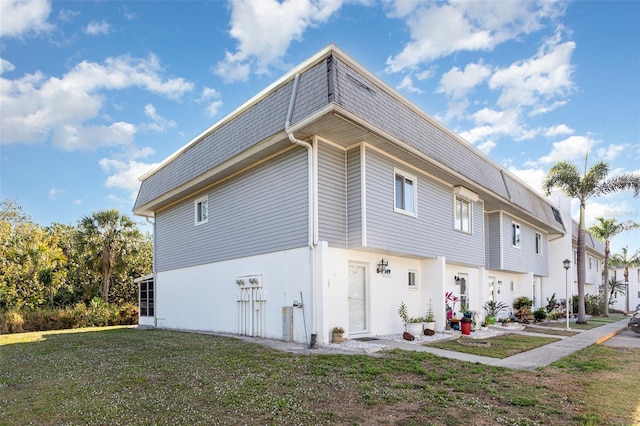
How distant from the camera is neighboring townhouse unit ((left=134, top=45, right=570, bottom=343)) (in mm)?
10008

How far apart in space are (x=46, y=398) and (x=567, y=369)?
8552 millimetres

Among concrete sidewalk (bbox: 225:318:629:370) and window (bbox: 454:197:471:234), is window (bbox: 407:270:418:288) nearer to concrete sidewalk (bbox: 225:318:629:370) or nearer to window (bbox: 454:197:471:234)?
window (bbox: 454:197:471:234)

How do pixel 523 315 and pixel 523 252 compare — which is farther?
pixel 523 252

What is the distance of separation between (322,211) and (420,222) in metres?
3.91

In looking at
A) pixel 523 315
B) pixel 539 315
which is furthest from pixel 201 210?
pixel 539 315

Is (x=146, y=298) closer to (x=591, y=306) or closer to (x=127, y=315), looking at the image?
(x=127, y=315)

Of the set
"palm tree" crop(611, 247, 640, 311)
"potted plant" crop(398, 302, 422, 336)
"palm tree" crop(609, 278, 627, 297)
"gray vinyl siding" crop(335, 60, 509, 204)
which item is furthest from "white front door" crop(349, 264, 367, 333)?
"palm tree" crop(611, 247, 640, 311)

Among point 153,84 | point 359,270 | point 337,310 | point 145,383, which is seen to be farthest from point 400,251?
point 153,84

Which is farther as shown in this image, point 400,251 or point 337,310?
point 400,251

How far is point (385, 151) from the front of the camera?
11.3m

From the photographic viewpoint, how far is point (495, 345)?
10.9 meters

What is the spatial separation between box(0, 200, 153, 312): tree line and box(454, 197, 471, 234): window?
1691cm

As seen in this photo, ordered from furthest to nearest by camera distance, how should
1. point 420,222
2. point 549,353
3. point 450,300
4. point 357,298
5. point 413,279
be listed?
point 450,300
point 413,279
point 420,222
point 357,298
point 549,353

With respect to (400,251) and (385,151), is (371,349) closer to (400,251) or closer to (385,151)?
(400,251)
